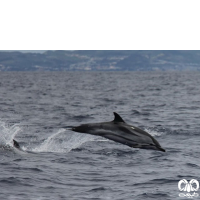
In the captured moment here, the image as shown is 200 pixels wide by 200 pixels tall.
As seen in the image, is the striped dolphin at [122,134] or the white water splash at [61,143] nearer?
the striped dolphin at [122,134]

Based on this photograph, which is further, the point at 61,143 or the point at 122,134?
the point at 61,143

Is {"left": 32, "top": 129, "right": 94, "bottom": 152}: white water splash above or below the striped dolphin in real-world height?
below

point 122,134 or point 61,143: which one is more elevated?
point 122,134

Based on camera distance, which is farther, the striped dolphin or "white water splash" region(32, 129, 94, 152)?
"white water splash" region(32, 129, 94, 152)

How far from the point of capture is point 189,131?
18.5 metres

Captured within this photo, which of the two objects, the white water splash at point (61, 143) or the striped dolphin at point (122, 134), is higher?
the striped dolphin at point (122, 134)
